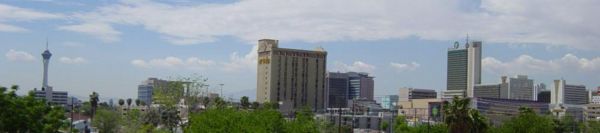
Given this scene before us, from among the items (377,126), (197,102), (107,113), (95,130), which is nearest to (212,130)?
(197,102)

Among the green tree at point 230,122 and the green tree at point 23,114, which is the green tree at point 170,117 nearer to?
the green tree at point 230,122

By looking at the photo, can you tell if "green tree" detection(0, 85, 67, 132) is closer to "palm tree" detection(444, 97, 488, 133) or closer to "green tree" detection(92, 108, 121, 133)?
"palm tree" detection(444, 97, 488, 133)

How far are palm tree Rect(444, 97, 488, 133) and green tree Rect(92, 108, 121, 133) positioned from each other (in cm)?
3943

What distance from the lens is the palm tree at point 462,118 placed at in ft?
190

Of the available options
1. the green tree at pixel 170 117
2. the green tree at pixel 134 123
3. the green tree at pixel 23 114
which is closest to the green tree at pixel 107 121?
the green tree at pixel 134 123

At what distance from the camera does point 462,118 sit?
5797 cm

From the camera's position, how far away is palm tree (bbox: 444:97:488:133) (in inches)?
2283

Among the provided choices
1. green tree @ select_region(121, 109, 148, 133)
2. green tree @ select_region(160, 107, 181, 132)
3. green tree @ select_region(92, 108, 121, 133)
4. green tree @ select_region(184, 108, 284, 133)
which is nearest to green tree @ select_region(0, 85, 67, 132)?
green tree @ select_region(184, 108, 284, 133)

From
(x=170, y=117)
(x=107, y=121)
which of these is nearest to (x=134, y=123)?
(x=170, y=117)

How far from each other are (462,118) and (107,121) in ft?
144

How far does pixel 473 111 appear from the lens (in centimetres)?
5909

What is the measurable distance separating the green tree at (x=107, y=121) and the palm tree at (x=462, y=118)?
39428mm

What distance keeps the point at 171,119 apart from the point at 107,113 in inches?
751

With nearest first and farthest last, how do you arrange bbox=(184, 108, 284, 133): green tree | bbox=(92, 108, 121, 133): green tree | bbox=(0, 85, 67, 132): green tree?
bbox=(0, 85, 67, 132): green tree, bbox=(184, 108, 284, 133): green tree, bbox=(92, 108, 121, 133): green tree
